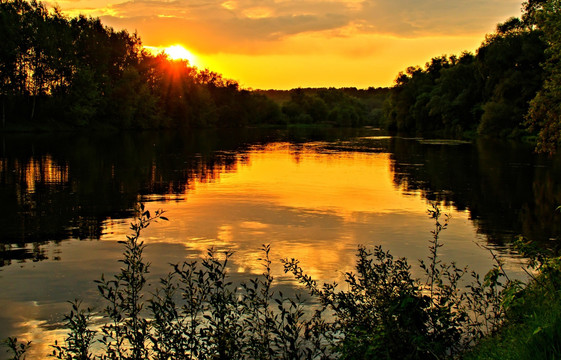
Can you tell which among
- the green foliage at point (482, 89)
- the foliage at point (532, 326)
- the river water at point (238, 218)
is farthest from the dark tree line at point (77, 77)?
the foliage at point (532, 326)

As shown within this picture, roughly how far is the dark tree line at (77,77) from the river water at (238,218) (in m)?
55.0

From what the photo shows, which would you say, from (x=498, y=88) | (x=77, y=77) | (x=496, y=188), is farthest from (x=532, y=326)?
(x=77, y=77)

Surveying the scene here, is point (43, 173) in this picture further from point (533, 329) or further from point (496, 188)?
point (533, 329)

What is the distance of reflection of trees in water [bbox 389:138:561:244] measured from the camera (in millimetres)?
17906

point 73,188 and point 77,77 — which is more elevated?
point 77,77

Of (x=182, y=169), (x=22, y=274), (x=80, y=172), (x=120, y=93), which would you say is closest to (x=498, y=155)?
(x=182, y=169)

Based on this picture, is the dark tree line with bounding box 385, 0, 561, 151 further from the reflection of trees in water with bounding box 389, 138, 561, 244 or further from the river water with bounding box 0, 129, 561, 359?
the river water with bounding box 0, 129, 561, 359

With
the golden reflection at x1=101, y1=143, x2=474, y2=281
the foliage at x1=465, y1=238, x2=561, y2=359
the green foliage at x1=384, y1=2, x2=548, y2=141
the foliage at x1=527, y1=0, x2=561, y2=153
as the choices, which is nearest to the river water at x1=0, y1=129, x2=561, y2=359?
the golden reflection at x1=101, y1=143, x2=474, y2=281

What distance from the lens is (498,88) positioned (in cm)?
8250

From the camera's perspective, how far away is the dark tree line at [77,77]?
8331cm

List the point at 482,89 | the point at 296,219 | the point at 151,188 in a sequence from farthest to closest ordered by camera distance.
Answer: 1. the point at 482,89
2. the point at 151,188
3. the point at 296,219

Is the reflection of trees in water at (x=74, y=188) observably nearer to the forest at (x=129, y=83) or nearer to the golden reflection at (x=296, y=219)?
the golden reflection at (x=296, y=219)

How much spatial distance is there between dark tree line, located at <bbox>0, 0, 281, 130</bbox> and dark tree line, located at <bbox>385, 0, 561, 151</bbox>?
192 ft

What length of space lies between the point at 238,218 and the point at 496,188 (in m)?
15.2
